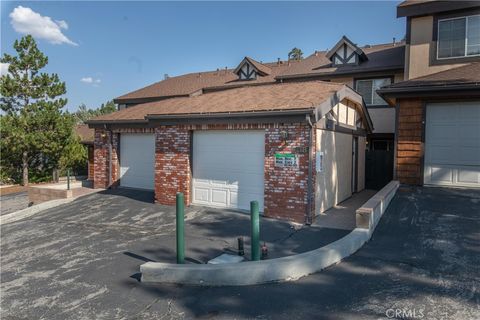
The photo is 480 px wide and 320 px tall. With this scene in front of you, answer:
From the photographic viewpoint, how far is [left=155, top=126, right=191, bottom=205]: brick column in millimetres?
10219

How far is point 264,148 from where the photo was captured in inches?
349

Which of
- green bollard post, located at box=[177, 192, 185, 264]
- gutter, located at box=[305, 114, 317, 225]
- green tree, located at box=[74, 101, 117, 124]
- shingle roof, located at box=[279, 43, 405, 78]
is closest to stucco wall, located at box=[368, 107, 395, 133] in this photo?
shingle roof, located at box=[279, 43, 405, 78]

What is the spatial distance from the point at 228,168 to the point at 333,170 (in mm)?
3332

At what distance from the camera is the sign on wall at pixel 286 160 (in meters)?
8.27

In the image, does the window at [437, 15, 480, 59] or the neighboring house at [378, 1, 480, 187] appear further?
the window at [437, 15, 480, 59]

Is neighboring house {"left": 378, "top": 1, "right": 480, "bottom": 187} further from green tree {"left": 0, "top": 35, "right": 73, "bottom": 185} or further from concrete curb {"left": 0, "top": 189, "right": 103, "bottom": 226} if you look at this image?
green tree {"left": 0, "top": 35, "right": 73, "bottom": 185}

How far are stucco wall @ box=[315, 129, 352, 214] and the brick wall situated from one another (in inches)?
68.9

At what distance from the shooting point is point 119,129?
13766 millimetres

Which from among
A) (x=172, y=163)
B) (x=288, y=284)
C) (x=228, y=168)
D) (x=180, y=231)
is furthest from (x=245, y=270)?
(x=172, y=163)

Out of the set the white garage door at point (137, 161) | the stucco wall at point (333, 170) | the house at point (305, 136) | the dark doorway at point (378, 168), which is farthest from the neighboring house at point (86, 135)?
the dark doorway at point (378, 168)

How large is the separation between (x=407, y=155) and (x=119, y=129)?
11.0m

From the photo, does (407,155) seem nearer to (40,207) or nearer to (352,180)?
(352,180)

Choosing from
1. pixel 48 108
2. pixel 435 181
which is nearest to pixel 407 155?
pixel 435 181

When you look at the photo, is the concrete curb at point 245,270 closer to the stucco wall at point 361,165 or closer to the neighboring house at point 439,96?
the neighboring house at point 439,96
